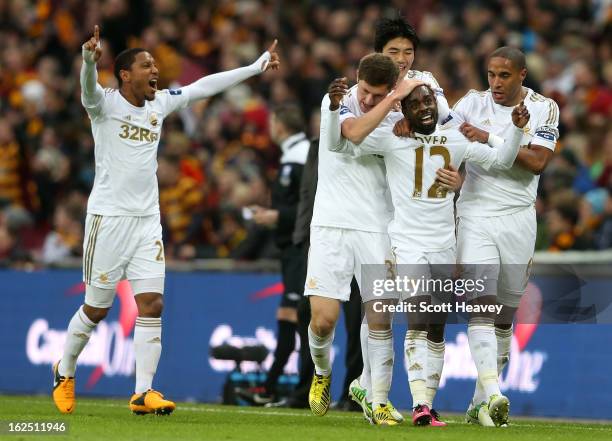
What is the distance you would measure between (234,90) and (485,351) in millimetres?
10775

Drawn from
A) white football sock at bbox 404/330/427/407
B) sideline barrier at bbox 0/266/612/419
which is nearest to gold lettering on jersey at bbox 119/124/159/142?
white football sock at bbox 404/330/427/407

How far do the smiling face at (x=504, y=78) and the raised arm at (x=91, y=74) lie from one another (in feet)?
9.17

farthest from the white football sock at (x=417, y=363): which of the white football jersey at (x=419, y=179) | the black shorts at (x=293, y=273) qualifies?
the black shorts at (x=293, y=273)

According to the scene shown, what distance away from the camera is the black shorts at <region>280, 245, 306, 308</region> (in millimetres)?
13180

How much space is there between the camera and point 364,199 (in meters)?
10.1

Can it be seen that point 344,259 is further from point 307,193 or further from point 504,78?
point 307,193

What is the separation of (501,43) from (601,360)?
6.40m

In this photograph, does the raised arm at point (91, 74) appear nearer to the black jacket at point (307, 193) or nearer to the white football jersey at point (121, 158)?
the white football jersey at point (121, 158)

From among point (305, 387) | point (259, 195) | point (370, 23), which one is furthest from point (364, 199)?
point (370, 23)

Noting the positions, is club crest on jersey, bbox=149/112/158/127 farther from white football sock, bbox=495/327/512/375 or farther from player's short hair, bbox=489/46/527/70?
white football sock, bbox=495/327/512/375

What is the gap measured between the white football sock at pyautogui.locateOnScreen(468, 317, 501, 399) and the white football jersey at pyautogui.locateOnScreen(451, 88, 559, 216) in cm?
82

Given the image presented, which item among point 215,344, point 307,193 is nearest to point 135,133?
point 307,193

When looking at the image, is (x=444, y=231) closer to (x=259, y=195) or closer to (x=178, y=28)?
(x=259, y=195)

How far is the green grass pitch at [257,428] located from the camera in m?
9.01
